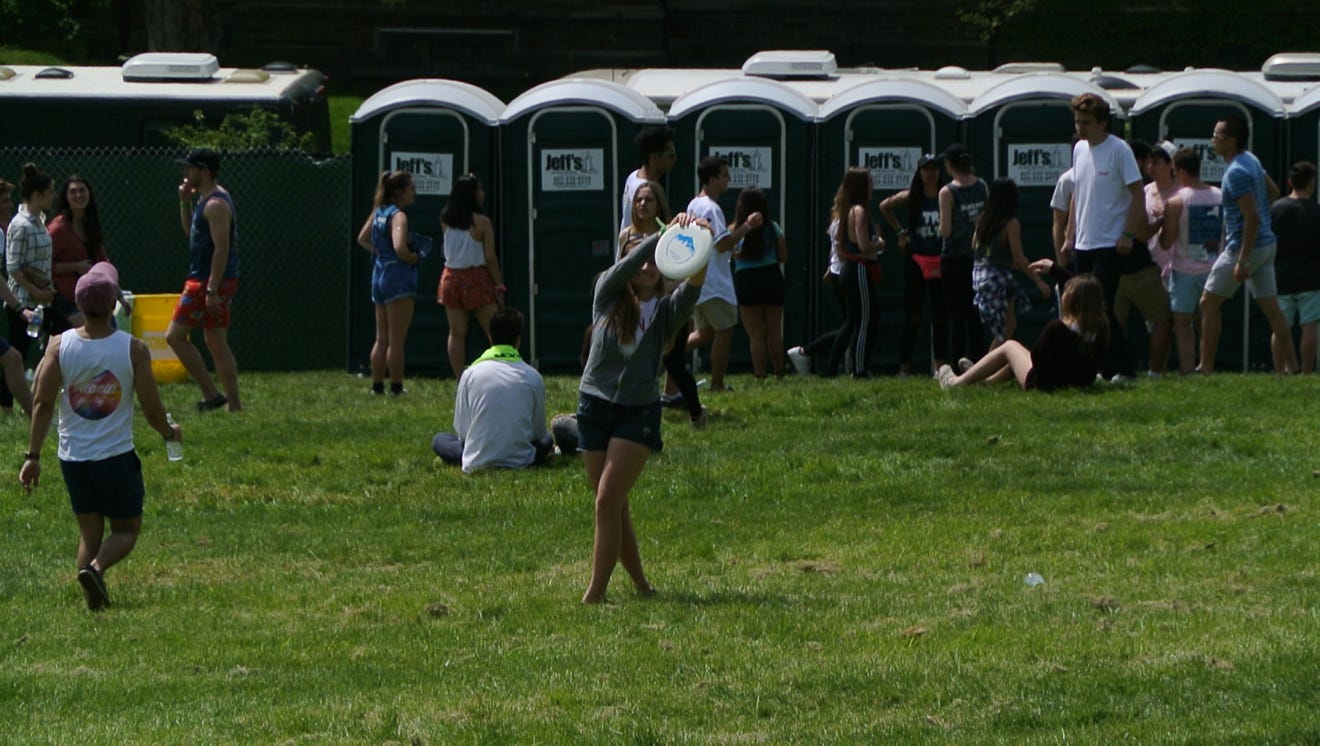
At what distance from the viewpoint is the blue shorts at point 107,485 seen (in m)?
8.12

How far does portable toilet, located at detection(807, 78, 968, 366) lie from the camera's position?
15.8m

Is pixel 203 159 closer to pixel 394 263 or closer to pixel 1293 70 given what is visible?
pixel 394 263

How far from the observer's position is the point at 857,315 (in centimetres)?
1466

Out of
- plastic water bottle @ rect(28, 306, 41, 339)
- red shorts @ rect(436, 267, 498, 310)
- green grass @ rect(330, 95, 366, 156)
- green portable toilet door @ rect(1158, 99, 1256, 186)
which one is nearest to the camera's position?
plastic water bottle @ rect(28, 306, 41, 339)

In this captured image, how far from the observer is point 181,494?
10953 mm

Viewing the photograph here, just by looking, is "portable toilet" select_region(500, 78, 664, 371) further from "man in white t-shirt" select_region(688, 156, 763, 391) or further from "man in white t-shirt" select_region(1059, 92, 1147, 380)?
"man in white t-shirt" select_region(1059, 92, 1147, 380)

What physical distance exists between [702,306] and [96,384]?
5796mm

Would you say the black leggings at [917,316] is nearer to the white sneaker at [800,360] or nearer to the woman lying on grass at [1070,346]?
the white sneaker at [800,360]

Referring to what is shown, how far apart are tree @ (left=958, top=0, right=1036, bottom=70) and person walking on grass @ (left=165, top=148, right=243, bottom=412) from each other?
20842mm

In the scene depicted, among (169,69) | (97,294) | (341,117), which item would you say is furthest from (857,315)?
(341,117)

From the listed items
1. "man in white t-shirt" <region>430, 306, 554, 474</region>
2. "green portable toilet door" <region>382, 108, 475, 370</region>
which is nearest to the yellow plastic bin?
"green portable toilet door" <region>382, 108, 475, 370</region>

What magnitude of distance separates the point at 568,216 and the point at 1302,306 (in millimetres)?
5800

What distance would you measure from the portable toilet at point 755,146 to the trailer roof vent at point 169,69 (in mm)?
5952

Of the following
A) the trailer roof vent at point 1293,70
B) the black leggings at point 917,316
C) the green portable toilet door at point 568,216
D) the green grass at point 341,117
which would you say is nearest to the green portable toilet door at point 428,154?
the green portable toilet door at point 568,216
